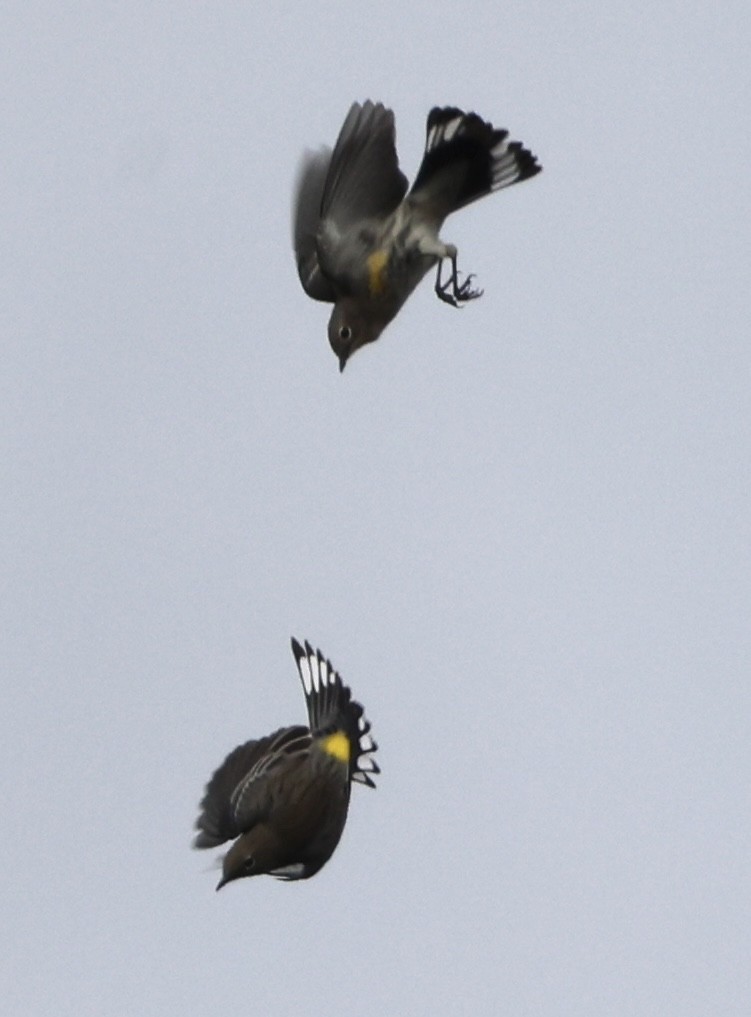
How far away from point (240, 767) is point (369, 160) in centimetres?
428

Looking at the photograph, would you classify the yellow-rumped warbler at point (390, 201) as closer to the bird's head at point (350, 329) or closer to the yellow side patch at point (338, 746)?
the bird's head at point (350, 329)

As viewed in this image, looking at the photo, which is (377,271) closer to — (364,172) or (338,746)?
(364,172)

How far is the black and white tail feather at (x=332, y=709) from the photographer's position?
1703 cm

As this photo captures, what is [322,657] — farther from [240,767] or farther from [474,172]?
[474,172]

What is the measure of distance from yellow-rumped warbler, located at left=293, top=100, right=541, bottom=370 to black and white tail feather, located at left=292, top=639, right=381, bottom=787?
2174 millimetres

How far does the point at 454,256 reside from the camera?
1652 cm

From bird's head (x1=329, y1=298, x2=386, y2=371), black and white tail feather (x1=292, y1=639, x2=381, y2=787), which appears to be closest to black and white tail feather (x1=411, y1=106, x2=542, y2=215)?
bird's head (x1=329, y1=298, x2=386, y2=371)

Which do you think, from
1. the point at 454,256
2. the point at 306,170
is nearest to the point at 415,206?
the point at 454,256

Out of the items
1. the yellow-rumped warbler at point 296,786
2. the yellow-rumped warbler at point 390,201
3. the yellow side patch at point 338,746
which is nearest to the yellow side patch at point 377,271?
the yellow-rumped warbler at point 390,201

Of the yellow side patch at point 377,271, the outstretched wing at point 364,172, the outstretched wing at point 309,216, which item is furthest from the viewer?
the outstretched wing at point 309,216

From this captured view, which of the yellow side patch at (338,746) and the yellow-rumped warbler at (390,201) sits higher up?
the yellow-rumped warbler at (390,201)

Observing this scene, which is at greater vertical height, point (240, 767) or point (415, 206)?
point (415, 206)

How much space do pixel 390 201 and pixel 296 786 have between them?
386cm

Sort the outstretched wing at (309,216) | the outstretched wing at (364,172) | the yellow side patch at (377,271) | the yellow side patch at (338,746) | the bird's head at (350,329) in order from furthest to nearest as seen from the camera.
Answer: the outstretched wing at (309,216) → the bird's head at (350,329) → the yellow side patch at (338,746) → the yellow side patch at (377,271) → the outstretched wing at (364,172)
